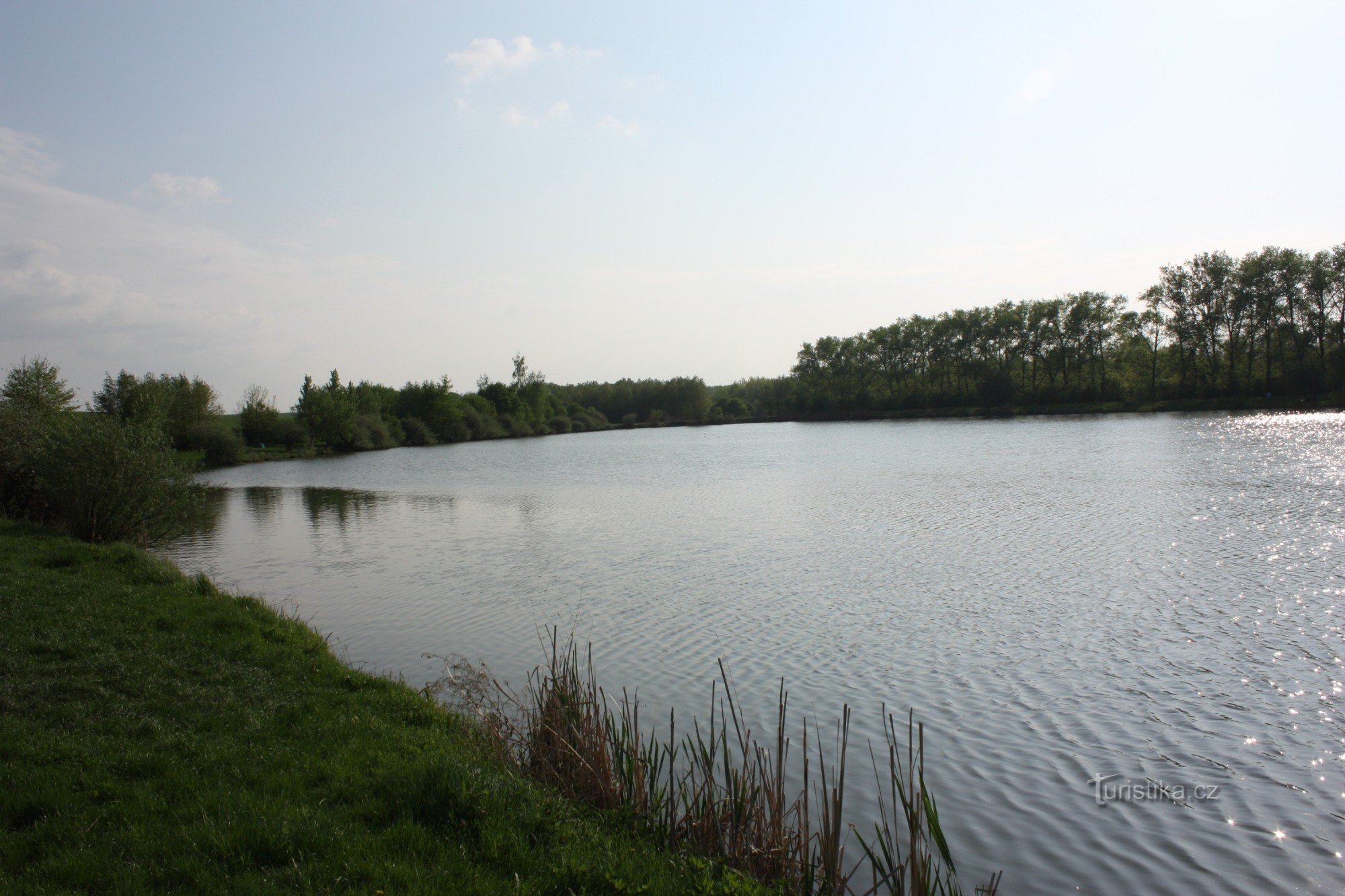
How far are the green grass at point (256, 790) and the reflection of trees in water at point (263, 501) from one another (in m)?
21.5

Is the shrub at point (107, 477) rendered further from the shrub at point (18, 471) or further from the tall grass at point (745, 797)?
the tall grass at point (745, 797)

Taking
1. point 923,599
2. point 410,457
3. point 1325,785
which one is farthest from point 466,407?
point 1325,785

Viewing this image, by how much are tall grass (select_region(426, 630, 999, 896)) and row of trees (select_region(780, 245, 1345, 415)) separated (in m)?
75.1

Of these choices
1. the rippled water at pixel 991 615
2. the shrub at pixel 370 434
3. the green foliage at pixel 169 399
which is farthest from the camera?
the shrub at pixel 370 434

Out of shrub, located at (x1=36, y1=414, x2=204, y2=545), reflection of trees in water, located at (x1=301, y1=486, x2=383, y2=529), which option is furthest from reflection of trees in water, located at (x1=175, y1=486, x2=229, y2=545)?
reflection of trees in water, located at (x1=301, y1=486, x2=383, y2=529)

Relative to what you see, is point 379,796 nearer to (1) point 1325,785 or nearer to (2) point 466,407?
(1) point 1325,785

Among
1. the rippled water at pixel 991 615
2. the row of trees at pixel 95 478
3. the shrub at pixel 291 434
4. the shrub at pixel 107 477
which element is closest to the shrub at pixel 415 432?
the shrub at pixel 291 434

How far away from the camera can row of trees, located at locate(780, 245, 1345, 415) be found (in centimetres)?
6488

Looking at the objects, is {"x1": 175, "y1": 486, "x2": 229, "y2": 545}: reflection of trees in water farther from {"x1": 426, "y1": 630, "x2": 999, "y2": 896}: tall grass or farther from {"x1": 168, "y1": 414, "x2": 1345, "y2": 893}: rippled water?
{"x1": 426, "y1": 630, "x2": 999, "y2": 896}: tall grass

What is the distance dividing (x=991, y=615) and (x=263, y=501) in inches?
1251

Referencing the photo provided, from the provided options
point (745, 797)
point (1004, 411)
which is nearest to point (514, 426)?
point (1004, 411)

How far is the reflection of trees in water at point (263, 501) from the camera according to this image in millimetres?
27922

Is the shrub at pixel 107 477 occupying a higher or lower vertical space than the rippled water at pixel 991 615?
higher

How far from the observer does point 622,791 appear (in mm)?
5438
